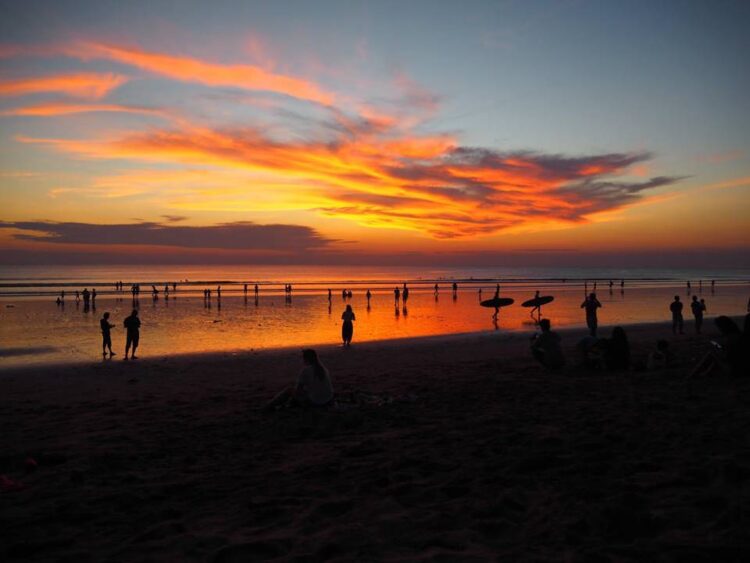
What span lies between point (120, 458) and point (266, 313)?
36.1 metres

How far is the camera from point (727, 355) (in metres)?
10.9

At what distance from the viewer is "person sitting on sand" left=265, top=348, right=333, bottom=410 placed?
978 centimetres

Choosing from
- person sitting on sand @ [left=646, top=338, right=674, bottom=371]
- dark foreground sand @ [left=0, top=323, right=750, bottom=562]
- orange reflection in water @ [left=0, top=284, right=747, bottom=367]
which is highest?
person sitting on sand @ [left=646, top=338, right=674, bottom=371]

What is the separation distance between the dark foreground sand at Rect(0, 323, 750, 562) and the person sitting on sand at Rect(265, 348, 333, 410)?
0.33 meters

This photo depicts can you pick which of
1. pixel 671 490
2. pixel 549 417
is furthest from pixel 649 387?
pixel 671 490

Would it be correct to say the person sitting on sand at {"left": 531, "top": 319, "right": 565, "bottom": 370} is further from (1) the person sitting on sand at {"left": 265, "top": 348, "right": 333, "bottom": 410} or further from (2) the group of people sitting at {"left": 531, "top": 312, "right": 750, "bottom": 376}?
(1) the person sitting on sand at {"left": 265, "top": 348, "right": 333, "bottom": 410}

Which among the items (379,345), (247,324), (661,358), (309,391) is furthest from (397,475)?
(247,324)

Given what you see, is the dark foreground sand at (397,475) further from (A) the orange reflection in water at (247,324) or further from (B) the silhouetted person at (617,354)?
(A) the orange reflection in water at (247,324)

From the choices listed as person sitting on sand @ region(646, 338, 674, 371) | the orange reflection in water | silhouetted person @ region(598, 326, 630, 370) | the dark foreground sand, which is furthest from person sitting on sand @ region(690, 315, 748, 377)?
the orange reflection in water

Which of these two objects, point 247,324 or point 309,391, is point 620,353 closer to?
point 309,391

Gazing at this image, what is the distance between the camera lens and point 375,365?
56.2 ft

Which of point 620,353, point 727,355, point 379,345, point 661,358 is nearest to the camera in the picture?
point 727,355

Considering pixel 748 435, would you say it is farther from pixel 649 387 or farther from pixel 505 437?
pixel 649 387

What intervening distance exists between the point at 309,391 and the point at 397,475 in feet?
12.7
